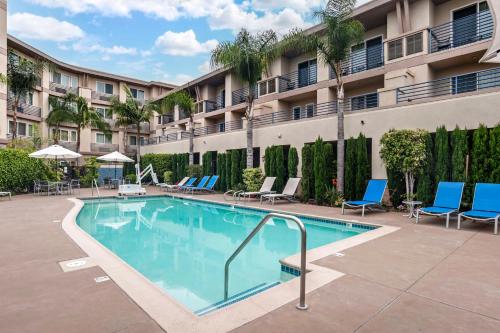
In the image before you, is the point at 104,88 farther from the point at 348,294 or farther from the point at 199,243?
the point at 348,294

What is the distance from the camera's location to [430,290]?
391 cm

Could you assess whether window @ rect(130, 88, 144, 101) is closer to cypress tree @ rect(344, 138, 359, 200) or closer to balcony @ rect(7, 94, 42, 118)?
balcony @ rect(7, 94, 42, 118)

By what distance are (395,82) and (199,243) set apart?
11.6m

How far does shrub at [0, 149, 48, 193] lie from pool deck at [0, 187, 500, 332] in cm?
1369

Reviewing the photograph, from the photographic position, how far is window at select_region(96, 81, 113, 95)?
34094mm

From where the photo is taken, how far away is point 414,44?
14023 millimetres

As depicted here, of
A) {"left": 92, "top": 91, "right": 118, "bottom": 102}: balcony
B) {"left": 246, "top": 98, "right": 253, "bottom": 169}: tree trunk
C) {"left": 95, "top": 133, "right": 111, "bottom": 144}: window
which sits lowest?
{"left": 246, "top": 98, "right": 253, "bottom": 169}: tree trunk

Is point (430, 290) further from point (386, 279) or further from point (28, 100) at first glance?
point (28, 100)

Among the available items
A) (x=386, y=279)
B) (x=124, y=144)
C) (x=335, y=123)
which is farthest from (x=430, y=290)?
(x=124, y=144)

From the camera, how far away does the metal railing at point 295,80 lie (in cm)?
1959

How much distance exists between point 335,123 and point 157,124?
25164mm

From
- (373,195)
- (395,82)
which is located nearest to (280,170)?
(373,195)

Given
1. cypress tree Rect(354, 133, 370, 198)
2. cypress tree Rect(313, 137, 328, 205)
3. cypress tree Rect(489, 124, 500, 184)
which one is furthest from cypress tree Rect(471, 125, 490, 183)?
cypress tree Rect(313, 137, 328, 205)

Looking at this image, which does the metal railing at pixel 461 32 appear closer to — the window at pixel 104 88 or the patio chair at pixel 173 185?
Result: the patio chair at pixel 173 185
